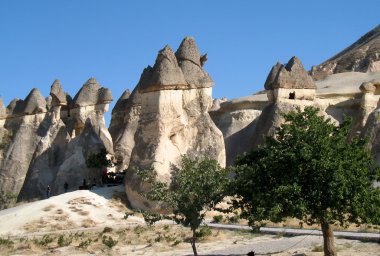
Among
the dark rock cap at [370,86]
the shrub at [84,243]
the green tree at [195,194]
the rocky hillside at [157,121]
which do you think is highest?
the dark rock cap at [370,86]

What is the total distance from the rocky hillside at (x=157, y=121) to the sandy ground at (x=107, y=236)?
170cm

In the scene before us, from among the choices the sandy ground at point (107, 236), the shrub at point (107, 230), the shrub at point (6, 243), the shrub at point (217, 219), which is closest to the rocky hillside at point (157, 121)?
the sandy ground at point (107, 236)

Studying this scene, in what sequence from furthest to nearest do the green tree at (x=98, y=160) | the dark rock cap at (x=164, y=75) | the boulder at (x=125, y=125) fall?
the boulder at (x=125, y=125), the green tree at (x=98, y=160), the dark rock cap at (x=164, y=75)

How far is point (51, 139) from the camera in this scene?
30500 millimetres

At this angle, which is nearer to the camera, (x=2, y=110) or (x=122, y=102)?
(x=2, y=110)

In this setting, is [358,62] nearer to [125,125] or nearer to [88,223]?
[125,125]

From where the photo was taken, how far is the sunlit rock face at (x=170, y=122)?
23.2 metres

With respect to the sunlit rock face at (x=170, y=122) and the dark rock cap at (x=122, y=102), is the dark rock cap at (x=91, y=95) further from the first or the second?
the sunlit rock face at (x=170, y=122)

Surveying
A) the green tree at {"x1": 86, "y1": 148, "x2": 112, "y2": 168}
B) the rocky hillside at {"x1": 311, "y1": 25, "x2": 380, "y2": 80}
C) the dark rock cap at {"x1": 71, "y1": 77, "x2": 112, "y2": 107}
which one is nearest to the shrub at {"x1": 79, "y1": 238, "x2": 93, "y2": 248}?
the green tree at {"x1": 86, "y1": 148, "x2": 112, "y2": 168}

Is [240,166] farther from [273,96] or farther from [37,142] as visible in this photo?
[37,142]

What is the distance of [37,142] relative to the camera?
104ft

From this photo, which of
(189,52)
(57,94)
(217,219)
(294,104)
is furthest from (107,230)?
(57,94)

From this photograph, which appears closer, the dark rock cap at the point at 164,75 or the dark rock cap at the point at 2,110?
the dark rock cap at the point at 164,75

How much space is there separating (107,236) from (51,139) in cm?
1321
